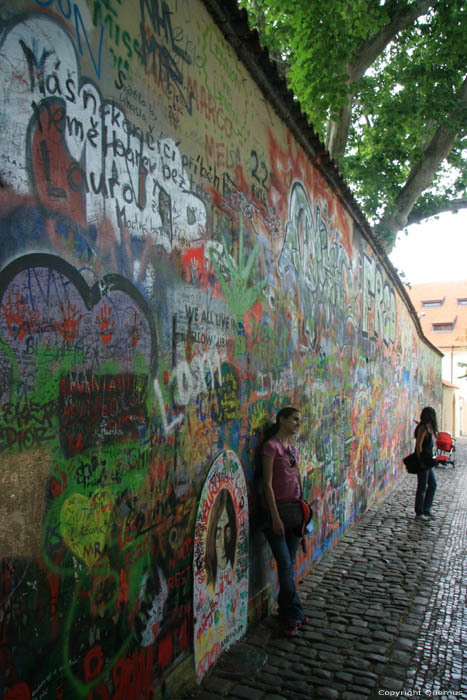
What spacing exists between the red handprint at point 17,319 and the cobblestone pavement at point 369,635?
2.60 m

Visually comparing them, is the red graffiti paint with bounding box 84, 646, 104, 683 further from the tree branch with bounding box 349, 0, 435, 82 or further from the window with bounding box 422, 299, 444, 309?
the window with bounding box 422, 299, 444, 309

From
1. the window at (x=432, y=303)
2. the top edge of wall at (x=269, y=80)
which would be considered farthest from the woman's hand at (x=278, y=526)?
the window at (x=432, y=303)

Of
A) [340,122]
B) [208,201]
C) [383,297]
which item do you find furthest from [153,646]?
[340,122]

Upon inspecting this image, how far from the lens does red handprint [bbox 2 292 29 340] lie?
2.16m

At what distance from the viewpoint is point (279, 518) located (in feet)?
15.1

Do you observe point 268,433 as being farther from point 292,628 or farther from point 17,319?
point 17,319

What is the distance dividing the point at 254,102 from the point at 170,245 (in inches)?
82.4

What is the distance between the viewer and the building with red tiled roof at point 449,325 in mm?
41938

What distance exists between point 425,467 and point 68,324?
7.72 m

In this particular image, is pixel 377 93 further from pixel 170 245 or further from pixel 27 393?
pixel 27 393

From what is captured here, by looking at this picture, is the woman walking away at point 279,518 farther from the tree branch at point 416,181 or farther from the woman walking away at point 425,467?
the tree branch at point 416,181

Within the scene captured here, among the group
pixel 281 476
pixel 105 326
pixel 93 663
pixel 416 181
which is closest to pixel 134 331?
pixel 105 326

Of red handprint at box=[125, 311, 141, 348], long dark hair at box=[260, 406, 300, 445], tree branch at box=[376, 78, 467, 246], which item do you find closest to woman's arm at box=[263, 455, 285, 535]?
long dark hair at box=[260, 406, 300, 445]

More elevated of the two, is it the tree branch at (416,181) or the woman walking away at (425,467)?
the tree branch at (416,181)
